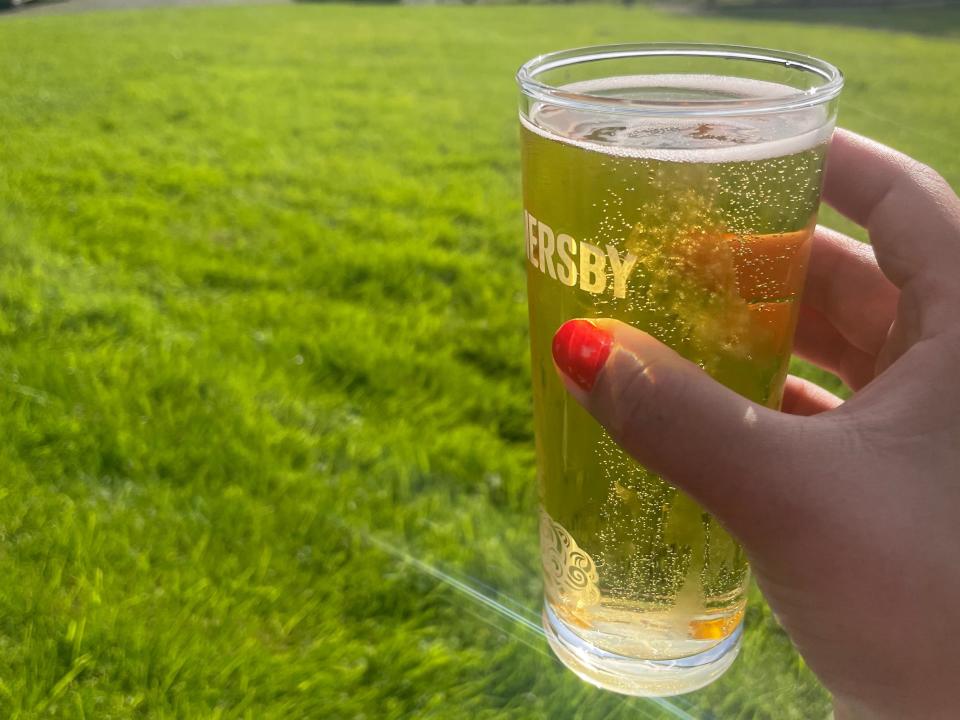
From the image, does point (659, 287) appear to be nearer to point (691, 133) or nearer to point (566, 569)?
point (691, 133)

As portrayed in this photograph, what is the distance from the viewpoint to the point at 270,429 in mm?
2188

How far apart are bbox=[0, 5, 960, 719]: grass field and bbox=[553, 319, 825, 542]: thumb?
0.67 m

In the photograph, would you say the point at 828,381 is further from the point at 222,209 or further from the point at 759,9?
the point at 759,9

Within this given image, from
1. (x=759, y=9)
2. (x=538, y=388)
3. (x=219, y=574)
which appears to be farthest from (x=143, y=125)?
(x=759, y=9)

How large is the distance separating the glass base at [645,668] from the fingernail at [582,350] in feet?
1.89

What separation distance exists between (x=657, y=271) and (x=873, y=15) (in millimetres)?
11034

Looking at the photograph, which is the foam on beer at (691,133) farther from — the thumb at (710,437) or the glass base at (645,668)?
the glass base at (645,668)

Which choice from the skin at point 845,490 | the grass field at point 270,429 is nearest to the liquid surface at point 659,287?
the skin at point 845,490

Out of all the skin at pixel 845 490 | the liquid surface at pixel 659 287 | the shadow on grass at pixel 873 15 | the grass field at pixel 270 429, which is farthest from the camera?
the shadow on grass at pixel 873 15

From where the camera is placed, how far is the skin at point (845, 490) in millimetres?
1037

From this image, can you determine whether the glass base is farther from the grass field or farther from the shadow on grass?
the shadow on grass

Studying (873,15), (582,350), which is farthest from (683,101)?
(873,15)

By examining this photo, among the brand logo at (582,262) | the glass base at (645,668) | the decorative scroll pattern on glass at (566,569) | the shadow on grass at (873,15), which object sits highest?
the shadow on grass at (873,15)

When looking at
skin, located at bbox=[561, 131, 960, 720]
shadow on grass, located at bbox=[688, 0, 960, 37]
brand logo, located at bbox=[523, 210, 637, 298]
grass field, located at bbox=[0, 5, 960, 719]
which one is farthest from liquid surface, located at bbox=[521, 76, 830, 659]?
shadow on grass, located at bbox=[688, 0, 960, 37]
